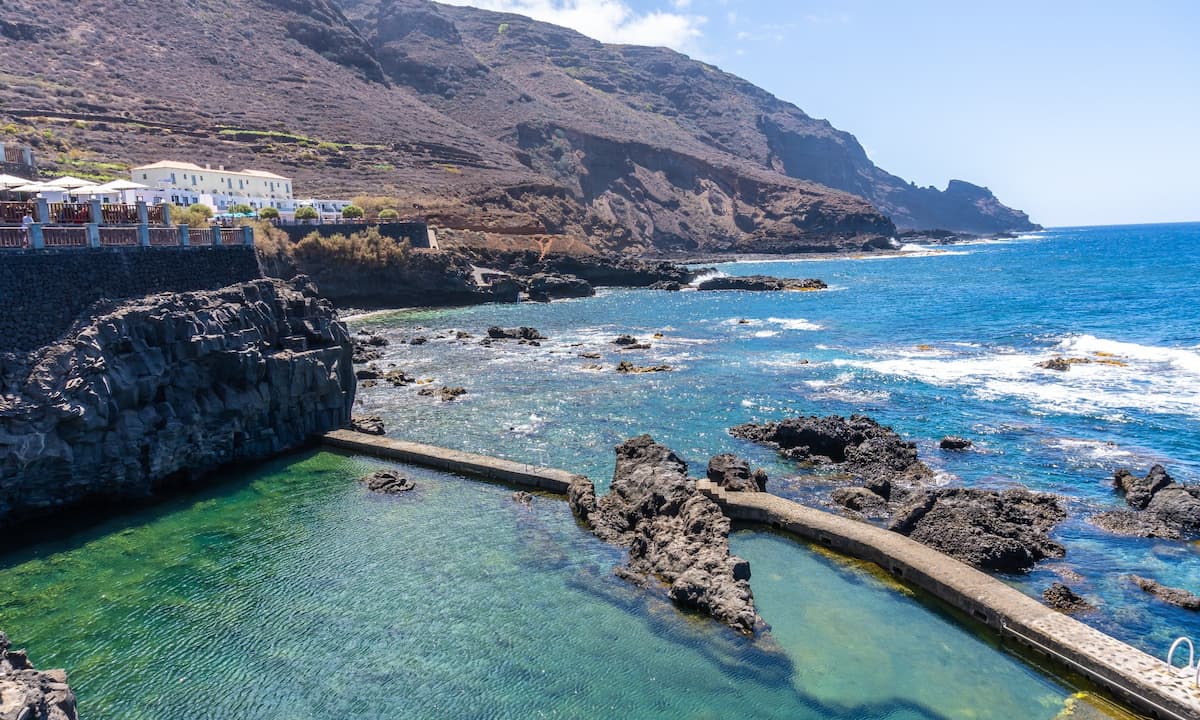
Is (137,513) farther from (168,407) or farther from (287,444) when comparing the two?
(287,444)

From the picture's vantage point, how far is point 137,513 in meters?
22.6

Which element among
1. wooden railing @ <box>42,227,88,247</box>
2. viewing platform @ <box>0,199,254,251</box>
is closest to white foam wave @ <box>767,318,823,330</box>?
viewing platform @ <box>0,199,254,251</box>

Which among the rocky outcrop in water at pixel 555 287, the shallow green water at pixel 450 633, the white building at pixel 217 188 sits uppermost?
the white building at pixel 217 188

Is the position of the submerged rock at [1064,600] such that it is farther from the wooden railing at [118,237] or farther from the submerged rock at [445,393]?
the wooden railing at [118,237]

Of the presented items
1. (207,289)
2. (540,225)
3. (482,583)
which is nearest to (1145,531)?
(482,583)

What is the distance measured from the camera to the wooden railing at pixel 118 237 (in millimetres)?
23969

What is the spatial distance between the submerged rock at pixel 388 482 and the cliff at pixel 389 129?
216 feet

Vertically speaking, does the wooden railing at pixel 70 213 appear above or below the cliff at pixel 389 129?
below

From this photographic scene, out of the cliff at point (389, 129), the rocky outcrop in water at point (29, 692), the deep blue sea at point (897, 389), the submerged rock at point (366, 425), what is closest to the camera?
the rocky outcrop in water at point (29, 692)

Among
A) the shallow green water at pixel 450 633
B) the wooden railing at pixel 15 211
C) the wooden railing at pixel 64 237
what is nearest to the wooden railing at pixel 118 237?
the wooden railing at pixel 64 237

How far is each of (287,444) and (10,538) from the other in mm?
9575

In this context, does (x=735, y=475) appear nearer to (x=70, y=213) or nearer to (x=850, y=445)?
(x=850, y=445)

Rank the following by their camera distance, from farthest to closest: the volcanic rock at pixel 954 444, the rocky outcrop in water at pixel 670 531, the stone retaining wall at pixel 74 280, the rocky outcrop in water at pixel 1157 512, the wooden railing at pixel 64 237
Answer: the volcanic rock at pixel 954 444
the wooden railing at pixel 64 237
the rocky outcrop in water at pixel 1157 512
the stone retaining wall at pixel 74 280
the rocky outcrop in water at pixel 670 531

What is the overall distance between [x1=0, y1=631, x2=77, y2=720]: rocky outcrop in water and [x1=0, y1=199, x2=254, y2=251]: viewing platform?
579 inches
